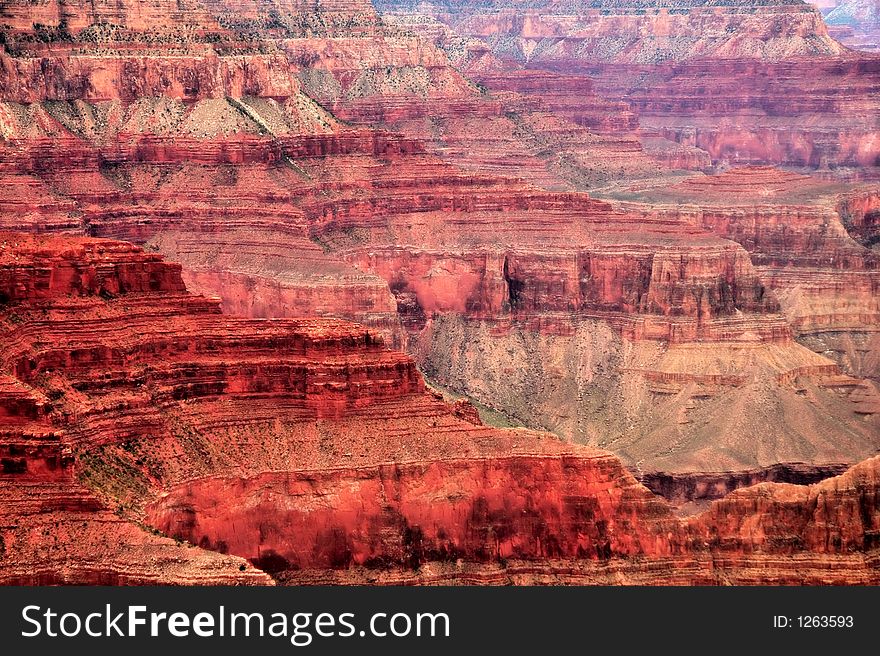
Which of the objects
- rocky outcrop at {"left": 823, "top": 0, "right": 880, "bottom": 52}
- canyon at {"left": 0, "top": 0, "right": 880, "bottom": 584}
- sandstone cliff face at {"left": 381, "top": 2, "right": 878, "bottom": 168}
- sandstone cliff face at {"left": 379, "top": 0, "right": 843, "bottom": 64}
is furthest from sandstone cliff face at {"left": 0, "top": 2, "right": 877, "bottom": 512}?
rocky outcrop at {"left": 823, "top": 0, "right": 880, "bottom": 52}

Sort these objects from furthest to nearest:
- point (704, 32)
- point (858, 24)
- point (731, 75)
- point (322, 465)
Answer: point (858, 24) → point (704, 32) → point (731, 75) → point (322, 465)

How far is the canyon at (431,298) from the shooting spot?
74.4 metres

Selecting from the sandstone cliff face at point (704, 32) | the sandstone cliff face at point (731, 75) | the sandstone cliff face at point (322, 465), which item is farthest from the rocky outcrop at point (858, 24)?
the sandstone cliff face at point (322, 465)

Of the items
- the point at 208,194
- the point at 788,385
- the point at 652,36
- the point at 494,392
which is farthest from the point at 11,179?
the point at 652,36

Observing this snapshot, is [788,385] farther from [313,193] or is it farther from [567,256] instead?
[313,193]

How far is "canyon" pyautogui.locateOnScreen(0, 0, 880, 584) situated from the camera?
74.4 m

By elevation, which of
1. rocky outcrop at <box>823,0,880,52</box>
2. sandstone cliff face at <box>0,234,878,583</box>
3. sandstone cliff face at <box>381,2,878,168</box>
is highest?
rocky outcrop at <box>823,0,880,52</box>

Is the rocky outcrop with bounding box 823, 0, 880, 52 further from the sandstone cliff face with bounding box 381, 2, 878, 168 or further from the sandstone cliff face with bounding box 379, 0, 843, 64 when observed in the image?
the sandstone cliff face with bounding box 381, 2, 878, 168

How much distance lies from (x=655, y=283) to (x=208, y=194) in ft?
65.5

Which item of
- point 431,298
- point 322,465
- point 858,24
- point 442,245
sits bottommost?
point 322,465

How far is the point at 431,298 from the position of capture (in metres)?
119

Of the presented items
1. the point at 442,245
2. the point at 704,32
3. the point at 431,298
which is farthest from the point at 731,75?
the point at 431,298

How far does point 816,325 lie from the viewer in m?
125

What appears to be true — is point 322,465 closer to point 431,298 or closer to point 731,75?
point 431,298
